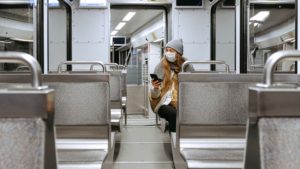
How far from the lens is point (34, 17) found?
4906mm

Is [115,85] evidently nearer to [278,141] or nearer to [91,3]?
[91,3]

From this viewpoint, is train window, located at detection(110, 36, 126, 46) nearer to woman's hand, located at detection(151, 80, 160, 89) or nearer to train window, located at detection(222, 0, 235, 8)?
train window, located at detection(222, 0, 235, 8)

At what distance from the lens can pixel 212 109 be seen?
3117 mm

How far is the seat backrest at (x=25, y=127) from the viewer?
1026 mm

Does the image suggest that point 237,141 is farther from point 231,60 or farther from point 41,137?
point 231,60

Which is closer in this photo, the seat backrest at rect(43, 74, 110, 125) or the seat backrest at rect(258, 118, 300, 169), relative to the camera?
the seat backrest at rect(258, 118, 300, 169)

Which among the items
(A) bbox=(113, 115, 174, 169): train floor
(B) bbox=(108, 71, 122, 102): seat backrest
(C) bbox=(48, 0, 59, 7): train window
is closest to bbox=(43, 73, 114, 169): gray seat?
(A) bbox=(113, 115, 174, 169): train floor

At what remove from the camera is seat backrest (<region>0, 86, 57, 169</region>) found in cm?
103

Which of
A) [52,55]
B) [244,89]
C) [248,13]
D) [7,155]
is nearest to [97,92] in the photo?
[244,89]

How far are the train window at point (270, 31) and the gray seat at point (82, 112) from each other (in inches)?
57.3

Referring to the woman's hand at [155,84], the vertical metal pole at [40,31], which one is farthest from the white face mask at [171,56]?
the vertical metal pole at [40,31]

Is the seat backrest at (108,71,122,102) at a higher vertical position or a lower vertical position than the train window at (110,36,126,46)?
lower

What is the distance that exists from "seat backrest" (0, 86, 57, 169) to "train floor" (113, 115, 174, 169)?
285 centimetres

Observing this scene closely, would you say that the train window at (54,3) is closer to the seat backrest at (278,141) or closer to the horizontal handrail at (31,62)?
the horizontal handrail at (31,62)
